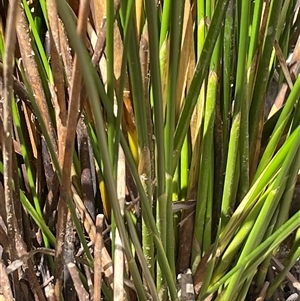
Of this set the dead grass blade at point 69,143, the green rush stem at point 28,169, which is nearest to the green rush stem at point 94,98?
the dead grass blade at point 69,143

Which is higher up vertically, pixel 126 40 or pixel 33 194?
pixel 126 40

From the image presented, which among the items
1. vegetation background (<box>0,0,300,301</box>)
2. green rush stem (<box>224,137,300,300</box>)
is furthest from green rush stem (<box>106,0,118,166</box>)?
green rush stem (<box>224,137,300,300</box>)

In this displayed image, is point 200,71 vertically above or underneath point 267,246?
above

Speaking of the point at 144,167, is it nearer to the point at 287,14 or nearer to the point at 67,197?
the point at 67,197

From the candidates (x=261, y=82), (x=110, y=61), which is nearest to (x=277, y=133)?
(x=261, y=82)

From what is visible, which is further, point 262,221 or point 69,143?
point 262,221

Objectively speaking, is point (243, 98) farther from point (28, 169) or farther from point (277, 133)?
point (28, 169)

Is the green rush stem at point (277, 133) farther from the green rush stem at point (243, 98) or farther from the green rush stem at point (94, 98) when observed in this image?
the green rush stem at point (94, 98)

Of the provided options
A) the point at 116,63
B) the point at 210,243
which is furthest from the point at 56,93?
the point at 210,243
